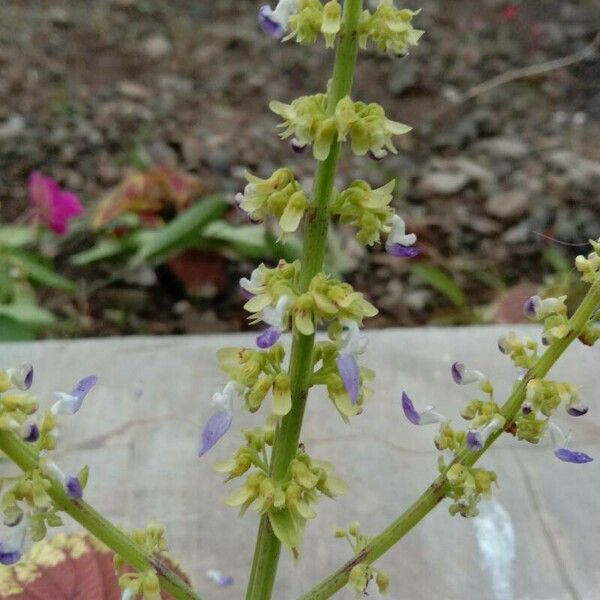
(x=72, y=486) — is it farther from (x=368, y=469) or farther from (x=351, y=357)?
(x=368, y=469)

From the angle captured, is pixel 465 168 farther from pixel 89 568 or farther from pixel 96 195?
pixel 89 568

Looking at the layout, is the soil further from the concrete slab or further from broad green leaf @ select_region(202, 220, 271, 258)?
the concrete slab

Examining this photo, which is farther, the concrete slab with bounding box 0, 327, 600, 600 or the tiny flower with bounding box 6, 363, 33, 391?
the concrete slab with bounding box 0, 327, 600, 600

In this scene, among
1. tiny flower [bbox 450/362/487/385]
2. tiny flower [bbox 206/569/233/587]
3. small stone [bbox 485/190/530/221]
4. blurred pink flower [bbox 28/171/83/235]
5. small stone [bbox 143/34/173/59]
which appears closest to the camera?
tiny flower [bbox 450/362/487/385]

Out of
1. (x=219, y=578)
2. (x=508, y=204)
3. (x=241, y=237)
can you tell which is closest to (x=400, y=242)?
(x=219, y=578)

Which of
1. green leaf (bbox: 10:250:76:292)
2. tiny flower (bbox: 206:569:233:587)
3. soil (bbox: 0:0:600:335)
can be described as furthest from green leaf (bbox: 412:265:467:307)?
tiny flower (bbox: 206:569:233:587)

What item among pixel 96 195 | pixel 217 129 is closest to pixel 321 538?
pixel 96 195
